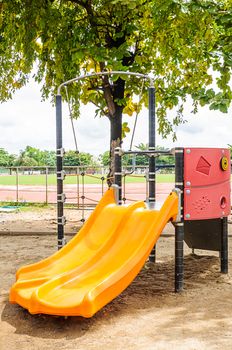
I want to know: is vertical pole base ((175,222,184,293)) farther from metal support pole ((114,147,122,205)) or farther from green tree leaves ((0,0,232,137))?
green tree leaves ((0,0,232,137))

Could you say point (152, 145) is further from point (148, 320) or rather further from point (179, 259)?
point (148, 320)

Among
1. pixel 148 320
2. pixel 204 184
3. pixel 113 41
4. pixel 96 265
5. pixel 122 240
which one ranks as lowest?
pixel 148 320

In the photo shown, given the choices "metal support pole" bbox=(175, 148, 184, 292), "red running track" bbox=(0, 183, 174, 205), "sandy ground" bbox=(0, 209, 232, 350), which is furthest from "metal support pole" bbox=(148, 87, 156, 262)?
"red running track" bbox=(0, 183, 174, 205)

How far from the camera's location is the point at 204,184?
512cm

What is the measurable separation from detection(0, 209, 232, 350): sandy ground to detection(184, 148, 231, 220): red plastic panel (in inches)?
33.0

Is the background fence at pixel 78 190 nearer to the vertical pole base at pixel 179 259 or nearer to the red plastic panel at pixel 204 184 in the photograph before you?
the red plastic panel at pixel 204 184

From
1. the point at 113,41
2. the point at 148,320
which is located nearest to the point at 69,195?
the point at 113,41

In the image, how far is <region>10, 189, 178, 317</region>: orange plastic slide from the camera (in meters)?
3.91

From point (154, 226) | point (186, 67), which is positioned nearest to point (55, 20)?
point (186, 67)

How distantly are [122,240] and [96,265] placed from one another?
41 cm

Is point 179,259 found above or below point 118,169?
below

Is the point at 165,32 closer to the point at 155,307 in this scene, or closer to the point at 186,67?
the point at 186,67

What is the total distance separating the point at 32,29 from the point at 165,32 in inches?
96.6

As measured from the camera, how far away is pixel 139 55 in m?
9.09
